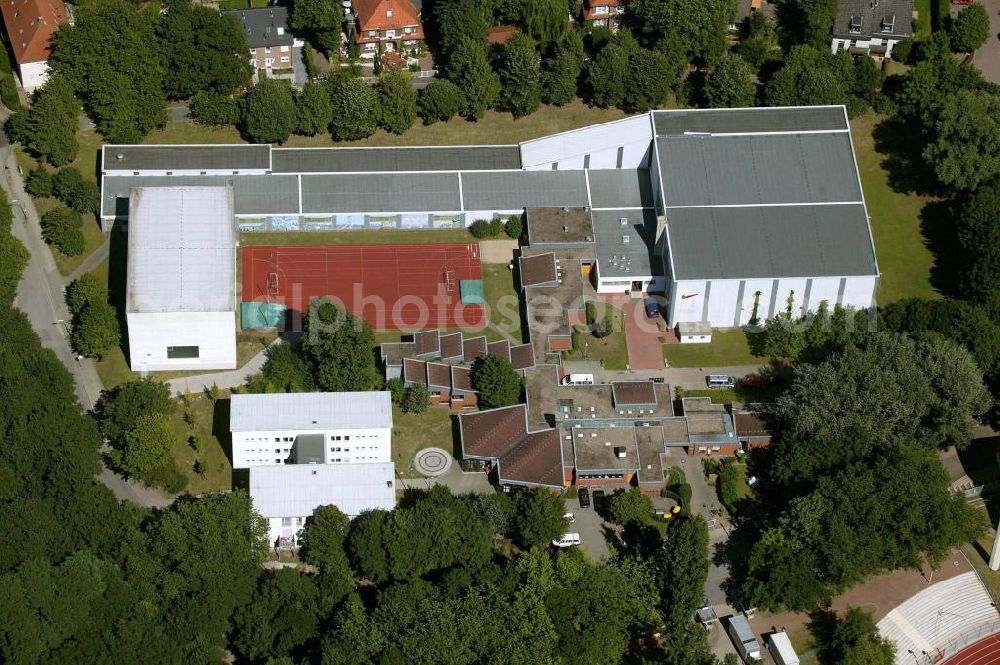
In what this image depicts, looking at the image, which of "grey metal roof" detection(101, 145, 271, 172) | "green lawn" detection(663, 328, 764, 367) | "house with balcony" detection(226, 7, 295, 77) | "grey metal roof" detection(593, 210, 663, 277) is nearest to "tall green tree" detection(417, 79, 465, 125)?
"house with balcony" detection(226, 7, 295, 77)

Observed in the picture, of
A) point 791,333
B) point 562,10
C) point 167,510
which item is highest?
point 562,10

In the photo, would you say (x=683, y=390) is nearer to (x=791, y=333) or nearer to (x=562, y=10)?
(x=791, y=333)

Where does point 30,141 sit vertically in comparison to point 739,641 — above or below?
above

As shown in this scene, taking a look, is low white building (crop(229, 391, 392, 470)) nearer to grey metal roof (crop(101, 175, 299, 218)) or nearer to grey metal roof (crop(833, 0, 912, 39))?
grey metal roof (crop(101, 175, 299, 218))

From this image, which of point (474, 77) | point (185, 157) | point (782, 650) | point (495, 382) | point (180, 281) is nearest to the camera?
point (782, 650)

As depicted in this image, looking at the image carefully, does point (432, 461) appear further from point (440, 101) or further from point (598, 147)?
point (440, 101)

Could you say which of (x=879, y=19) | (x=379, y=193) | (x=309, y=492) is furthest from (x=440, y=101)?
(x=309, y=492)

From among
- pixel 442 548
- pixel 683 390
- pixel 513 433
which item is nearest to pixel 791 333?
pixel 683 390
